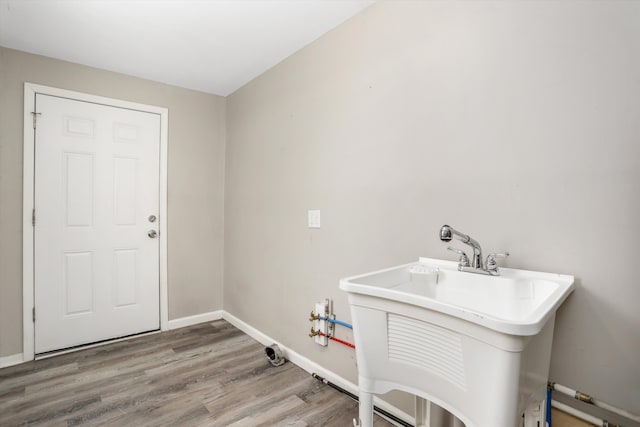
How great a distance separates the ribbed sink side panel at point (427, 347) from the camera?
88cm

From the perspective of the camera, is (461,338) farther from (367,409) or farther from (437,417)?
(437,417)

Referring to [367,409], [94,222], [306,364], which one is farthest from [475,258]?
[94,222]

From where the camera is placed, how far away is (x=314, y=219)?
2.24m

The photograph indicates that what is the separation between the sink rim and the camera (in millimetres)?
712

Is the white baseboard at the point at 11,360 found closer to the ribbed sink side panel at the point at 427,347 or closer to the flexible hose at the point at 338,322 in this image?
the flexible hose at the point at 338,322

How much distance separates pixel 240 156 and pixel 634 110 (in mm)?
2748

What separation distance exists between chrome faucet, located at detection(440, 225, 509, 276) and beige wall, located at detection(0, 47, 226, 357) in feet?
8.69

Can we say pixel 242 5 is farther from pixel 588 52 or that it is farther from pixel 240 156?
pixel 588 52

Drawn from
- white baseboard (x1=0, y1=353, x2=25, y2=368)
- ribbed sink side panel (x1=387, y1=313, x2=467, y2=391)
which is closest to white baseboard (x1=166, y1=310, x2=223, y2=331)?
white baseboard (x1=0, y1=353, x2=25, y2=368)

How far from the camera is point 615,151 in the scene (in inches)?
41.3

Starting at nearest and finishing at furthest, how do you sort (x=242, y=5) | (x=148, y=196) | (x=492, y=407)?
(x=492, y=407), (x=242, y=5), (x=148, y=196)

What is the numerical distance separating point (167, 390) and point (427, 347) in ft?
5.99

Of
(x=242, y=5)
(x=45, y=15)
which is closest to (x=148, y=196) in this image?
(x=45, y=15)

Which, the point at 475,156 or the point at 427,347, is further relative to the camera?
Answer: the point at 475,156
